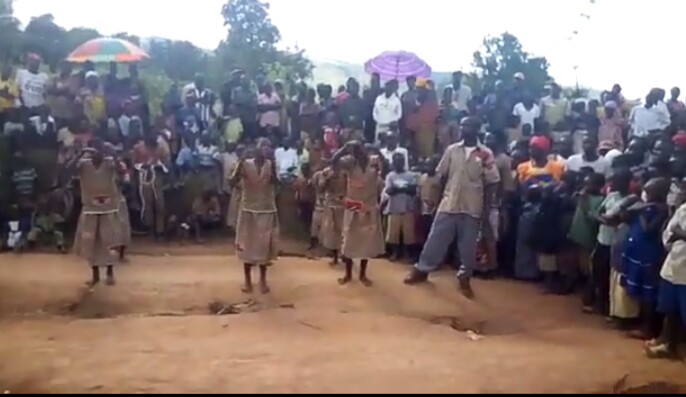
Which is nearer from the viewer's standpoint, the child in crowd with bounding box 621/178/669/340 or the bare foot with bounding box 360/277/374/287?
the child in crowd with bounding box 621/178/669/340

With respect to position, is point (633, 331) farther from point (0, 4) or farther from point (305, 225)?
point (0, 4)

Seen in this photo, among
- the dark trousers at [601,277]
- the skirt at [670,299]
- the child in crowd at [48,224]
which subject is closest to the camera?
the skirt at [670,299]

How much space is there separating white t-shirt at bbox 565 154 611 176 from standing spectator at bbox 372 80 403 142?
3.47 metres

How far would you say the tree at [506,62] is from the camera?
51.9 feet

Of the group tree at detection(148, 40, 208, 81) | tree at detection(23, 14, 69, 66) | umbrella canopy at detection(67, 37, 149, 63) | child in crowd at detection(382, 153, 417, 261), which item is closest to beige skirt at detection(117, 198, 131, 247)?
child in crowd at detection(382, 153, 417, 261)

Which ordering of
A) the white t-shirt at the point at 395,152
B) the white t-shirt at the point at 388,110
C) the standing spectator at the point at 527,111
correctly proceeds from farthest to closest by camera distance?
the white t-shirt at the point at 388,110
the standing spectator at the point at 527,111
the white t-shirt at the point at 395,152

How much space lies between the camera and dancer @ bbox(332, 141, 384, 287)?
31.9 ft

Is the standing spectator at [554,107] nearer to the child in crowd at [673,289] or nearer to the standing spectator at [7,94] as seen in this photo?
the child in crowd at [673,289]

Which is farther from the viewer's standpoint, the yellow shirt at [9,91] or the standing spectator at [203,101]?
the standing spectator at [203,101]

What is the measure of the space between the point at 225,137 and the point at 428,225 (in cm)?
356

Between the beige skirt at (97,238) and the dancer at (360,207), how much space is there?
7.36 feet

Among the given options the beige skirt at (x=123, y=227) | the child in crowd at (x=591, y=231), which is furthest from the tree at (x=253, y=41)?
the child in crowd at (x=591, y=231)

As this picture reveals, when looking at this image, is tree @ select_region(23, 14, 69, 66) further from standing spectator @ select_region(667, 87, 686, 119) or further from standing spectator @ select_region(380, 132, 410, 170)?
standing spectator @ select_region(667, 87, 686, 119)

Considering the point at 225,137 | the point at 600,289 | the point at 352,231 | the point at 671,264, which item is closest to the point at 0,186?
the point at 225,137
